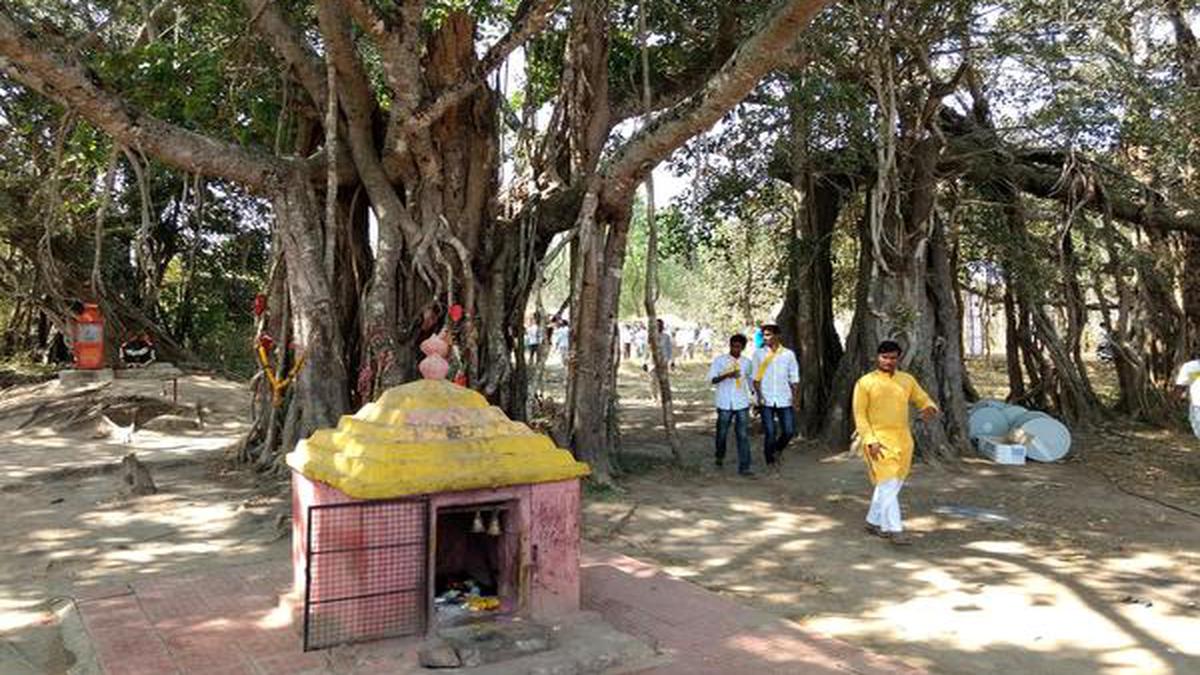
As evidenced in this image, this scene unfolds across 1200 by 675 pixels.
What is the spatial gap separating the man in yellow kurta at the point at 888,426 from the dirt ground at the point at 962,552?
0.95 ft

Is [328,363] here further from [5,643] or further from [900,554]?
[900,554]

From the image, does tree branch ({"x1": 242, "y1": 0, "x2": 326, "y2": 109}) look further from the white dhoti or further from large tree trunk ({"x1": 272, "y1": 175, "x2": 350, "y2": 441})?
the white dhoti

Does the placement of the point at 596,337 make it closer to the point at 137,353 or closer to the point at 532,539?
the point at 532,539

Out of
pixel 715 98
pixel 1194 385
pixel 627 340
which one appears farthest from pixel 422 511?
pixel 627 340

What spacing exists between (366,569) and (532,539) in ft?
2.34

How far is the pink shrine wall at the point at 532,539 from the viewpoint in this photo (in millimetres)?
3676

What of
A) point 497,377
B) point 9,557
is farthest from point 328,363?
point 9,557

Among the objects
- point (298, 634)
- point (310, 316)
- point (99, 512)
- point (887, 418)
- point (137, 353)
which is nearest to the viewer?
point (298, 634)

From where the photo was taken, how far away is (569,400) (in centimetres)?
798

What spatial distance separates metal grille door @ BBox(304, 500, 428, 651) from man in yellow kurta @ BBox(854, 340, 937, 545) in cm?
342

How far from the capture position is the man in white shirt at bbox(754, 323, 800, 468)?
8664 millimetres

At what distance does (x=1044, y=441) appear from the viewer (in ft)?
31.0

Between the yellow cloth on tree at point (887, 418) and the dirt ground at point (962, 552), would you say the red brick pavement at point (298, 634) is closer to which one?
the dirt ground at point (962, 552)

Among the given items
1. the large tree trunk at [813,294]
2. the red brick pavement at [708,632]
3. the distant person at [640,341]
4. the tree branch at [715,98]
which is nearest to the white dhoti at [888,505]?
the red brick pavement at [708,632]
